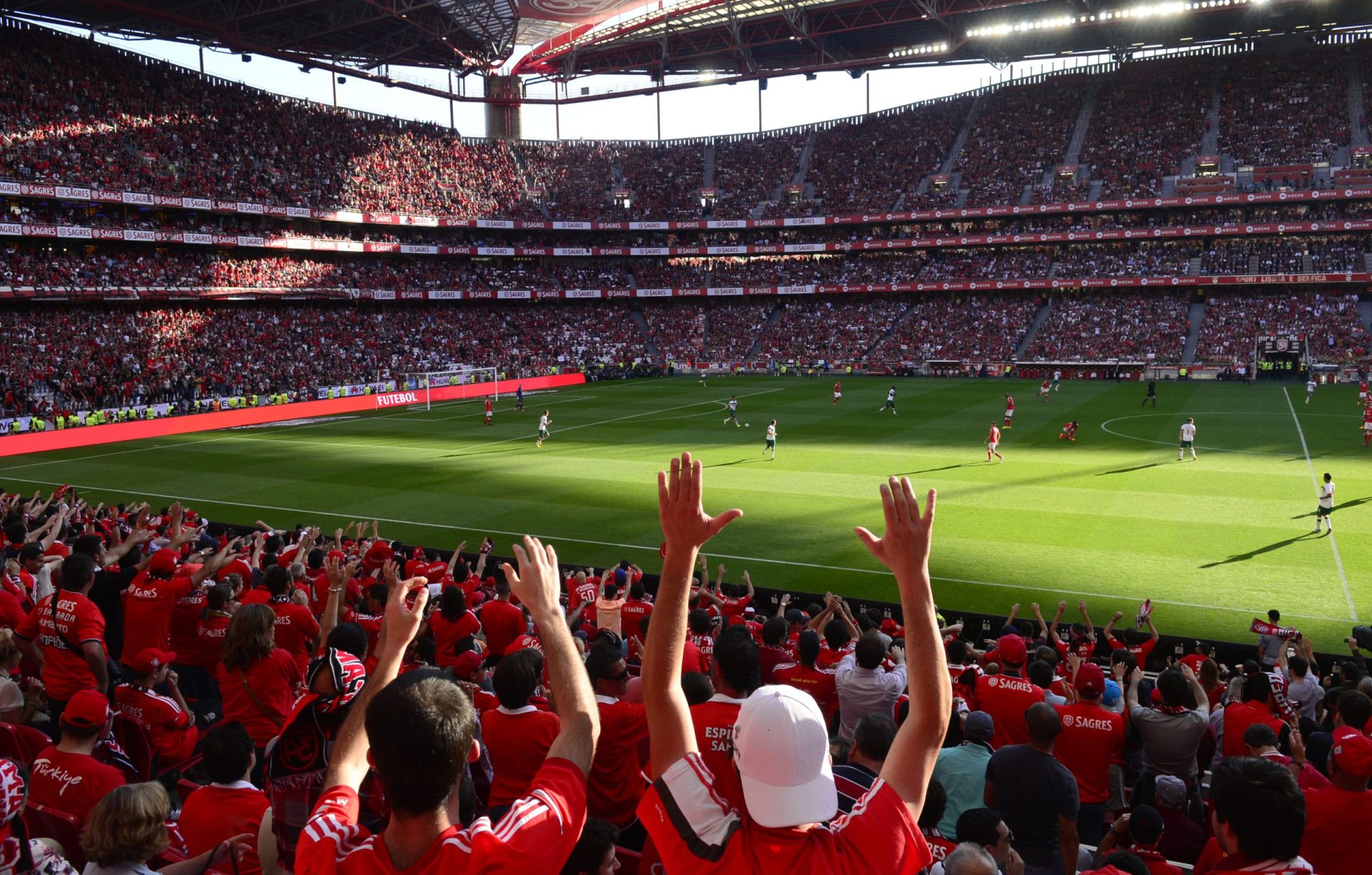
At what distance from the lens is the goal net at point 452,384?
190ft

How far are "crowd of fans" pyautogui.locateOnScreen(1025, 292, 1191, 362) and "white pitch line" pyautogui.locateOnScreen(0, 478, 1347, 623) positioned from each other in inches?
2138

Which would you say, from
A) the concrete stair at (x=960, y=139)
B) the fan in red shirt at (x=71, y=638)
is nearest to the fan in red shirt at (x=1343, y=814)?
the fan in red shirt at (x=71, y=638)

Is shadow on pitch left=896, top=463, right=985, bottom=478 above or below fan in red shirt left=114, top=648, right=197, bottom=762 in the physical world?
below

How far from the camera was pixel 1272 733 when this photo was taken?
22.2 ft

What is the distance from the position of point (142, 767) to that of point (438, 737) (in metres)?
6.43

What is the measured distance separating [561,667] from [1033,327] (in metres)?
76.4

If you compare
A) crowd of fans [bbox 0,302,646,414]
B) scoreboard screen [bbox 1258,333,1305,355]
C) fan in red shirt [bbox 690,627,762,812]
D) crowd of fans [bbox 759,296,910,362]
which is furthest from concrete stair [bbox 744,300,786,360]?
fan in red shirt [bbox 690,627,762,812]

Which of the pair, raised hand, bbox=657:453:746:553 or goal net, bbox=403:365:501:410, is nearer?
raised hand, bbox=657:453:746:553

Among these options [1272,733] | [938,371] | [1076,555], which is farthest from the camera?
[938,371]

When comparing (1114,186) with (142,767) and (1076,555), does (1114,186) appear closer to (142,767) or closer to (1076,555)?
(1076,555)

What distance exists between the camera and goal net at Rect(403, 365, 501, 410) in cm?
5806

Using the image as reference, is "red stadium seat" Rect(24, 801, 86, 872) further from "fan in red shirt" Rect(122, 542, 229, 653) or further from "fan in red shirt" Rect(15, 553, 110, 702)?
"fan in red shirt" Rect(122, 542, 229, 653)

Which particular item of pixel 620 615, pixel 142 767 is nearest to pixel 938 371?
pixel 620 615

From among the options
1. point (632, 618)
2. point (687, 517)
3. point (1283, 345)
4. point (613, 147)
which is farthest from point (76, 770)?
point (613, 147)
